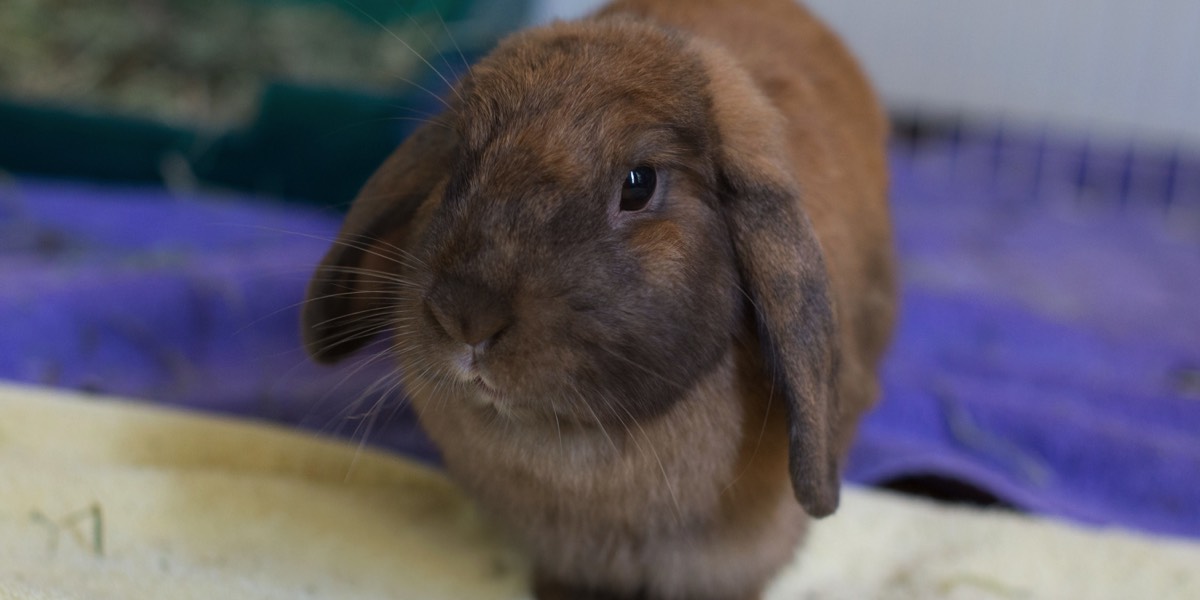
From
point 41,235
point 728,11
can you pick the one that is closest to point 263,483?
point 728,11

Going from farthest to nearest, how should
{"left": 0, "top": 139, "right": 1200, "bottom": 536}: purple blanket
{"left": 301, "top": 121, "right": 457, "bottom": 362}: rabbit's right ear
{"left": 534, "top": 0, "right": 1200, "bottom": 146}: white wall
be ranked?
1. {"left": 534, "top": 0, "right": 1200, "bottom": 146}: white wall
2. {"left": 0, "top": 139, "right": 1200, "bottom": 536}: purple blanket
3. {"left": 301, "top": 121, "right": 457, "bottom": 362}: rabbit's right ear

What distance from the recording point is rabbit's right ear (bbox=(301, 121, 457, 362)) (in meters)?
1.36

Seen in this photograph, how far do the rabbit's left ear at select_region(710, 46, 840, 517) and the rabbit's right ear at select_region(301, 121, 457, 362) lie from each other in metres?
0.38

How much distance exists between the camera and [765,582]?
4.91 feet

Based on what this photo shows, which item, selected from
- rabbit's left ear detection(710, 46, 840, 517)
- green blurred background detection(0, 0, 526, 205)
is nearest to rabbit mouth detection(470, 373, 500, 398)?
rabbit's left ear detection(710, 46, 840, 517)

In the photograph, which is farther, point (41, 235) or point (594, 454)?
point (41, 235)

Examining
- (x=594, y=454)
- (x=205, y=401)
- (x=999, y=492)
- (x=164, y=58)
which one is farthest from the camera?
(x=164, y=58)

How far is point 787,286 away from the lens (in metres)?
1.20

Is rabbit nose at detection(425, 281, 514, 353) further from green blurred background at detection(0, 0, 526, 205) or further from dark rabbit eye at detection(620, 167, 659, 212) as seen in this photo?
green blurred background at detection(0, 0, 526, 205)

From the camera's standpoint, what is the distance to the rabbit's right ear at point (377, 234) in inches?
53.7

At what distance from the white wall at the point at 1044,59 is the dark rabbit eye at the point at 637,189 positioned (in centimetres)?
297

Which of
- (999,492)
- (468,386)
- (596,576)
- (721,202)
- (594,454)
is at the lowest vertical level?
(999,492)

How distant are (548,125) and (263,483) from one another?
34.4 inches

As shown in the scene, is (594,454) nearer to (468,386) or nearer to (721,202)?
(468,386)
